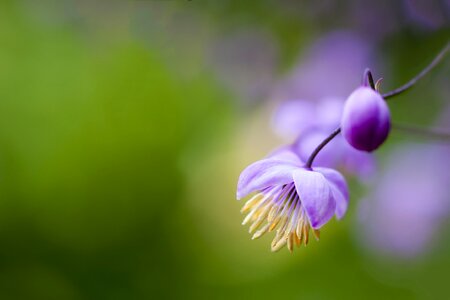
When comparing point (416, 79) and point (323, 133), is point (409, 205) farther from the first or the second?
point (416, 79)

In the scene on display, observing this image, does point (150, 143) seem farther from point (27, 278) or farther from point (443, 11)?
point (443, 11)

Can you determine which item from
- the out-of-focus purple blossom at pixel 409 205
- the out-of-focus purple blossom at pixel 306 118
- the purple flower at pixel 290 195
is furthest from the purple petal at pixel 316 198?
the out-of-focus purple blossom at pixel 409 205

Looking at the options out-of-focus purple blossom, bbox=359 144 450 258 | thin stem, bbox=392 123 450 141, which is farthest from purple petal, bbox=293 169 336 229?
out-of-focus purple blossom, bbox=359 144 450 258

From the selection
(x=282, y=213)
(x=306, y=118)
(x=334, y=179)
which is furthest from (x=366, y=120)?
(x=306, y=118)

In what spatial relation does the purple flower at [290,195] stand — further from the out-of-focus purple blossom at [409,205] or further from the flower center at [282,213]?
the out-of-focus purple blossom at [409,205]

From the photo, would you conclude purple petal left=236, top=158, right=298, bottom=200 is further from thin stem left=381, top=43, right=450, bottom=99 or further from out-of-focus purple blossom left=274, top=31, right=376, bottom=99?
out-of-focus purple blossom left=274, top=31, right=376, bottom=99
